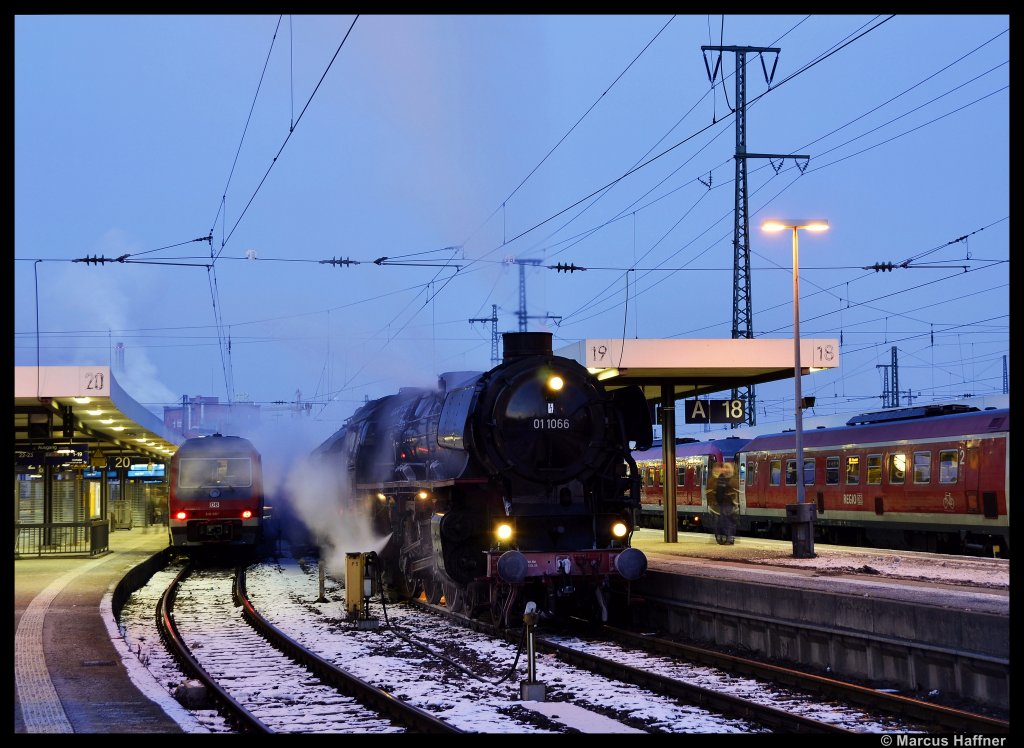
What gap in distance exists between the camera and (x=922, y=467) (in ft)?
71.8

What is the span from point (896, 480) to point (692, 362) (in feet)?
17.1

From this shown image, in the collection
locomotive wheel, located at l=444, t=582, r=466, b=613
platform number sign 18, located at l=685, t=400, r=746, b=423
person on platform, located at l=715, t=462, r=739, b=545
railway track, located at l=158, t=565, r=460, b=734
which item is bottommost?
railway track, located at l=158, t=565, r=460, b=734

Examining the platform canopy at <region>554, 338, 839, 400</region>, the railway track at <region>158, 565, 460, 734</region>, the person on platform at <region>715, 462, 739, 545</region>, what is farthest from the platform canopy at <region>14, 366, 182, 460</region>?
the person on platform at <region>715, 462, 739, 545</region>

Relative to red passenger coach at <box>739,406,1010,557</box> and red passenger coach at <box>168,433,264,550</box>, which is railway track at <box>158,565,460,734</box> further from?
red passenger coach at <box>739,406,1010,557</box>

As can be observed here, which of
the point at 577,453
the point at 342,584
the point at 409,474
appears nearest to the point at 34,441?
the point at 342,584

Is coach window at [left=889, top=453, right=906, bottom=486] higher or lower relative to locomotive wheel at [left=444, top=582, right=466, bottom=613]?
higher

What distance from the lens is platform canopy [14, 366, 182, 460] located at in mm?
20594

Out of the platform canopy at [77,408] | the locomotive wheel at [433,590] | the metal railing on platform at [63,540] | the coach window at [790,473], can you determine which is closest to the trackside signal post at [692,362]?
the coach window at [790,473]

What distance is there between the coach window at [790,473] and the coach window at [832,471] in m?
1.40

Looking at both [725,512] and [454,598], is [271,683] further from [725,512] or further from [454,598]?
[725,512]

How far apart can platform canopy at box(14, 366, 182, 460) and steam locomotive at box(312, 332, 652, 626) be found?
6.18 m

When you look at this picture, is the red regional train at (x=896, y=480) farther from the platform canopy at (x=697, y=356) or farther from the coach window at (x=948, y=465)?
the platform canopy at (x=697, y=356)

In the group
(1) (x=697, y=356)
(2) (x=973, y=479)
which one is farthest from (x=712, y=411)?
(2) (x=973, y=479)

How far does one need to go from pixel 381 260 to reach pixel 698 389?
8679 mm
